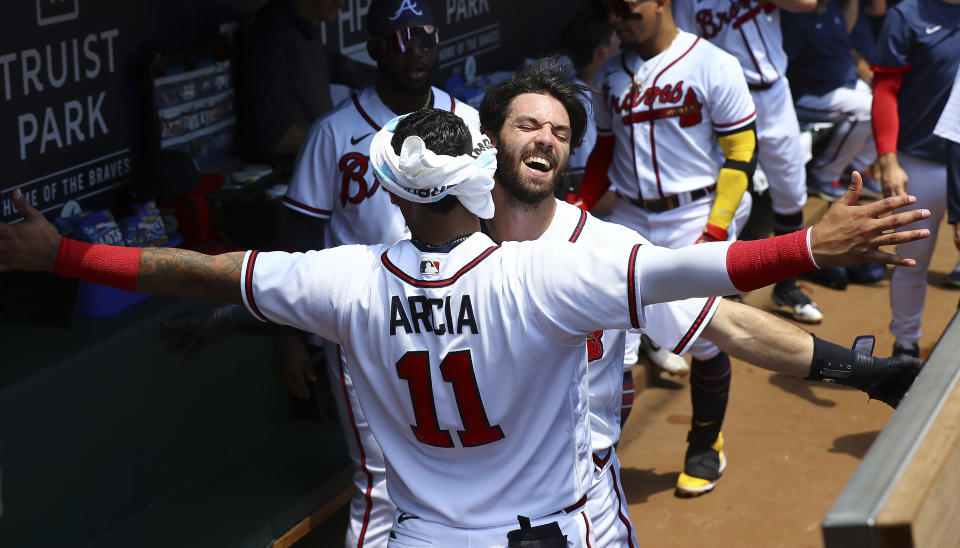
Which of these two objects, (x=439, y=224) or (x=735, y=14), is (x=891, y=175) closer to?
(x=735, y=14)

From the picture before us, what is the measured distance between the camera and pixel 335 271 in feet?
7.42

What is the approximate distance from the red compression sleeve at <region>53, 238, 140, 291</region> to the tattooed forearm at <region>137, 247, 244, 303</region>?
21 mm

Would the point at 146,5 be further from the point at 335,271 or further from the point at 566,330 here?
the point at 566,330

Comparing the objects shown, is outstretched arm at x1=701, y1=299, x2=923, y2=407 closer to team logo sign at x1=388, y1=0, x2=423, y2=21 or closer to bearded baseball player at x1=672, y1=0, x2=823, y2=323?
team logo sign at x1=388, y1=0, x2=423, y2=21

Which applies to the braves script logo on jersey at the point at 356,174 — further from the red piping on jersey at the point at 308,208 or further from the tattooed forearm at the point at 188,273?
the tattooed forearm at the point at 188,273

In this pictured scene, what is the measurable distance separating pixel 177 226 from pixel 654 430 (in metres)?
2.18

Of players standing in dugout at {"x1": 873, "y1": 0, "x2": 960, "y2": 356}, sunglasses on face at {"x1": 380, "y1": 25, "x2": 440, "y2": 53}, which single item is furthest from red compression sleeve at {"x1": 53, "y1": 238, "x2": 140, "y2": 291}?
players standing in dugout at {"x1": 873, "y1": 0, "x2": 960, "y2": 356}

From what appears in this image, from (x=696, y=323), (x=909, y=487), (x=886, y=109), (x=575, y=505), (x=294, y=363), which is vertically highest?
(x=909, y=487)

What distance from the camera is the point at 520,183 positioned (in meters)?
A: 2.85

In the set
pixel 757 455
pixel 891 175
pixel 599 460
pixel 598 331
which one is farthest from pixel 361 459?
pixel 891 175

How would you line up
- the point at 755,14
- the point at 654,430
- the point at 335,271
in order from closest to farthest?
the point at 335,271
the point at 654,430
the point at 755,14

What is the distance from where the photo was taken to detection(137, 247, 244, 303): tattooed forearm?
2283 mm

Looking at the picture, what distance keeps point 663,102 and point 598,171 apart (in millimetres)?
423

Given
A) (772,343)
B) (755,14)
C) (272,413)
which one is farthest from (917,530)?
(755,14)
